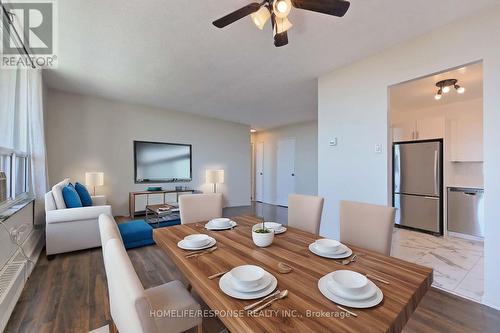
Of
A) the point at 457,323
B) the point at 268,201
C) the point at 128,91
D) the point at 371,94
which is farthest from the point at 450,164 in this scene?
the point at 128,91

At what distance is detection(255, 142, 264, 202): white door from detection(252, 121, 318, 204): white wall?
16cm

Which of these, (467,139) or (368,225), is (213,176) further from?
(467,139)

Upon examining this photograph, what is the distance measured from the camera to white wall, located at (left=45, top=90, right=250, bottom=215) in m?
4.05

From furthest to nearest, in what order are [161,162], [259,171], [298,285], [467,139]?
[259,171] → [161,162] → [467,139] → [298,285]

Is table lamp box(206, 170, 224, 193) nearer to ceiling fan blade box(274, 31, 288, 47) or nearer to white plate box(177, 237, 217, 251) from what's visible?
ceiling fan blade box(274, 31, 288, 47)

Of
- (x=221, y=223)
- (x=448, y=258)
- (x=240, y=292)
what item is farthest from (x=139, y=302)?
(x=448, y=258)

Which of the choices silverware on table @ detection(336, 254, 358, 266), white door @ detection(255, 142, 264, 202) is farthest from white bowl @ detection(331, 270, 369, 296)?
white door @ detection(255, 142, 264, 202)

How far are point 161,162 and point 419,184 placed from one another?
5257mm

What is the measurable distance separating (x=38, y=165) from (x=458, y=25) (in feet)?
16.5

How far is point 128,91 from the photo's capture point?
393 centimetres

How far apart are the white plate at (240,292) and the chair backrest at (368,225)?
92 cm

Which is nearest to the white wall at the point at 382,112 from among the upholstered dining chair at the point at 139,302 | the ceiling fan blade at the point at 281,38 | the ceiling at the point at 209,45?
the ceiling at the point at 209,45

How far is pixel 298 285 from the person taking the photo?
0.88 metres

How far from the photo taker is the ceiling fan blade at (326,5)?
4.62 ft
